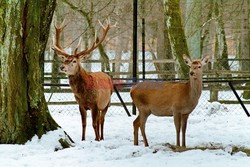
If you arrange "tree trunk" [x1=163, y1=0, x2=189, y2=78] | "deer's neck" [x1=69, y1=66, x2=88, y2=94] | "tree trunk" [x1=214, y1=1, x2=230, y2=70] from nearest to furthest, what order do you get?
"deer's neck" [x1=69, y1=66, x2=88, y2=94] < "tree trunk" [x1=163, y1=0, x2=189, y2=78] < "tree trunk" [x1=214, y1=1, x2=230, y2=70]

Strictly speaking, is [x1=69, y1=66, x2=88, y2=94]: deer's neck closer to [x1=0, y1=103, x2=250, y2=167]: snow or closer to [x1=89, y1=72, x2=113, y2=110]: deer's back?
[x1=89, y1=72, x2=113, y2=110]: deer's back

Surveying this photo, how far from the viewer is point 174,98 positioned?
769 cm

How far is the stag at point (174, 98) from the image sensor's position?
762 centimetres

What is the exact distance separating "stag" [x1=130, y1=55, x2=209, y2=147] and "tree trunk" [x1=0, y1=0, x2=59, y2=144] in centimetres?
160

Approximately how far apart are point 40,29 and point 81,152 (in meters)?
1.82

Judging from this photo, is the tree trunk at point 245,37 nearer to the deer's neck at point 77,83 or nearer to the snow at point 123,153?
the snow at point 123,153

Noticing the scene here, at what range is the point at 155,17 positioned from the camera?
21.6 m

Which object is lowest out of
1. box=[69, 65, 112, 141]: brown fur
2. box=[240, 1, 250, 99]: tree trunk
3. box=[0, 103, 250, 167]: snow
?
box=[0, 103, 250, 167]: snow

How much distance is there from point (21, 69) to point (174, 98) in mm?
2289

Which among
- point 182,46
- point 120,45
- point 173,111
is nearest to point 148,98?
point 173,111

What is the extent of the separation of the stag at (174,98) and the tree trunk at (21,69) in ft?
5.25

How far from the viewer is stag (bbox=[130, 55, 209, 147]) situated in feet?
25.0

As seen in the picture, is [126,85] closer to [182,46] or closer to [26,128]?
[182,46]

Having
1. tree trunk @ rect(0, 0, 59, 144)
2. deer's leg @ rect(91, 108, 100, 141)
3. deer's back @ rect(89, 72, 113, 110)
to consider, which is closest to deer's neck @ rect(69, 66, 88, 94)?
deer's back @ rect(89, 72, 113, 110)
